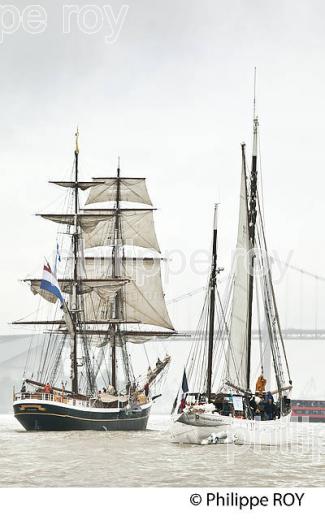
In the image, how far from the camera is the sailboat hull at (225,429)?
2464 centimetres

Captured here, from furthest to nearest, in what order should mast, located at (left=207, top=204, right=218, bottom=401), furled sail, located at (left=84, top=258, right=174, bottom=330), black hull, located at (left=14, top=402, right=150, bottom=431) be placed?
furled sail, located at (left=84, top=258, right=174, bottom=330)
black hull, located at (left=14, top=402, right=150, bottom=431)
mast, located at (left=207, top=204, right=218, bottom=401)

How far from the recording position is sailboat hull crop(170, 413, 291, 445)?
24.6 metres

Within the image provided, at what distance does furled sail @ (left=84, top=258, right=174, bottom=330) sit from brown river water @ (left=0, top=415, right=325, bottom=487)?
1682 centimetres

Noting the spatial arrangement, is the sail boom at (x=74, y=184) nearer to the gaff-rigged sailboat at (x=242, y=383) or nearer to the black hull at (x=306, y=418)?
the gaff-rigged sailboat at (x=242, y=383)

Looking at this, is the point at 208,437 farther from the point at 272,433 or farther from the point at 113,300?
the point at 113,300

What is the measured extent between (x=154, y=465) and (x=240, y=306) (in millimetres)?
8129

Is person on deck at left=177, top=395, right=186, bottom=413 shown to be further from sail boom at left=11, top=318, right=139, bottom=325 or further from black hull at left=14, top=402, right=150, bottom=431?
sail boom at left=11, top=318, right=139, bottom=325

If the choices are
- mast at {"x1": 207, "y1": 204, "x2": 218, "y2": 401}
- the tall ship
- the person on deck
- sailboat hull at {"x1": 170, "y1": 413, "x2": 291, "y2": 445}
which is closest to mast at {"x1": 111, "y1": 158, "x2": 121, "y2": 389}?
mast at {"x1": 207, "y1": 204, "x2": 218, "y2": 401}

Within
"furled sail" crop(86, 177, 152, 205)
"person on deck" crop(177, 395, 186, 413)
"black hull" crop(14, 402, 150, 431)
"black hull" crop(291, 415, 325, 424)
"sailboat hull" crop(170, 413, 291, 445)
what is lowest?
"black hull" crop(291, 415, 325, 424)

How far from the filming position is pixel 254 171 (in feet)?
86.6

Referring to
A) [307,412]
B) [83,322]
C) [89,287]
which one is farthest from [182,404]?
[307,412]

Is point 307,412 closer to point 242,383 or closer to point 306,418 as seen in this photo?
point 306,418

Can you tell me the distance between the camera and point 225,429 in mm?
24875

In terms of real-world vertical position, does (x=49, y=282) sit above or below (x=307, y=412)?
above
